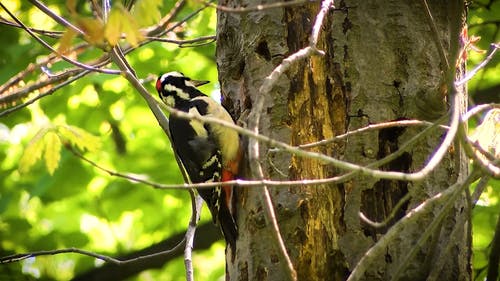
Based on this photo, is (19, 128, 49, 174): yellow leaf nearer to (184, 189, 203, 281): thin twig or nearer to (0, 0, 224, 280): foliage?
(184, 189, 203, 281): thin twig

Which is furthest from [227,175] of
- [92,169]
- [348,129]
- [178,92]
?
[92,169]


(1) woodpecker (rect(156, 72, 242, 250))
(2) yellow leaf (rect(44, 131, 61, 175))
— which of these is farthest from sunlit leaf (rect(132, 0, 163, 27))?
(1) woodpecker (rect(156, 72, 242, 250))

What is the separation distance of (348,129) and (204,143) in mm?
1416

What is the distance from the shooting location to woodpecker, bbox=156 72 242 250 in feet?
12.1

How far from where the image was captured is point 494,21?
4.48 m

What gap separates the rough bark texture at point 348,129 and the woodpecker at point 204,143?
48 centimetres

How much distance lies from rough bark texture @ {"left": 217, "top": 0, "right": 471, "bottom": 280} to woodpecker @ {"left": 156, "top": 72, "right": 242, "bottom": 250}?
485 mm

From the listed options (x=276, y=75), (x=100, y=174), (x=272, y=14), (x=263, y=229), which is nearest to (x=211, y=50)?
(x=100, y=174)

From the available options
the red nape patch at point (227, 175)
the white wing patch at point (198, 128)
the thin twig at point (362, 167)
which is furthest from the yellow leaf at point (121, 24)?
the white wing patch at point (198, 128)

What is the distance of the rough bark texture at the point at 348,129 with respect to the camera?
2.76 m

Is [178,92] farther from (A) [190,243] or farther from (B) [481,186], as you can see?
(B) [481,186]

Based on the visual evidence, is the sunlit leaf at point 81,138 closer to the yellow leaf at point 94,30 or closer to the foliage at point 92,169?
the yellow leaf at point 94,30

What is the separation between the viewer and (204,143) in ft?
13.7

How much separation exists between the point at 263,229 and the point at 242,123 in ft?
2.17
